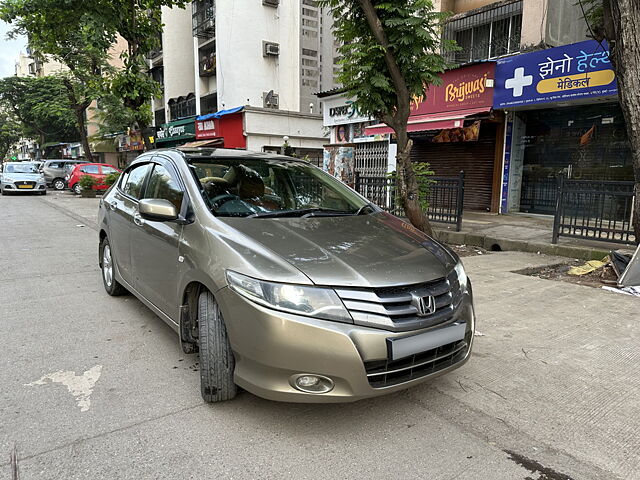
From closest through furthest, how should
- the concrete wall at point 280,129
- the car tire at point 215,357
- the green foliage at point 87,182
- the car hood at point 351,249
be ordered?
the car hood at point 351,249 < the car tire at point 215,357 < the green foliage at point 87,182 < the concrete wall at point 280,129

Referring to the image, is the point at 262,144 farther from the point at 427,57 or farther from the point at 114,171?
the point at 427,57

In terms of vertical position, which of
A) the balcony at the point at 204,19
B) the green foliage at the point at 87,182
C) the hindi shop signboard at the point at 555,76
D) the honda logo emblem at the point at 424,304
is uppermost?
the balcony at the point at 204,19

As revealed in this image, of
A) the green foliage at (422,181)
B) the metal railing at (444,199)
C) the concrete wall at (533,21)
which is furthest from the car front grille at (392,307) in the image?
the concrete wall at (533,21)

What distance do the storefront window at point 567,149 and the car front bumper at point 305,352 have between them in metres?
8.95

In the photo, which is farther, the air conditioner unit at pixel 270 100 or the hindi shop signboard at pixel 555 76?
the air conditioner unit at pixel 270 100

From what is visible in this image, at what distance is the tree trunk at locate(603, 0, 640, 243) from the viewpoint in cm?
529

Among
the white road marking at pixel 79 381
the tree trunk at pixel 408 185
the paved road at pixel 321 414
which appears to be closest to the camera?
the paved road at pixel 321 414

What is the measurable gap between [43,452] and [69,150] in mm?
48178

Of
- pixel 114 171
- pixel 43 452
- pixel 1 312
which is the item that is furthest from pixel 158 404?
pixel 114 171

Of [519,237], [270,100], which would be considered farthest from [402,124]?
[270,100]

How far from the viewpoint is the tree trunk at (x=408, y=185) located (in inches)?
293

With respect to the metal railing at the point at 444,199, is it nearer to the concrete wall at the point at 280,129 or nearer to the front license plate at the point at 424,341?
the front license plate at the point at 424,341

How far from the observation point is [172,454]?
7.80 feet

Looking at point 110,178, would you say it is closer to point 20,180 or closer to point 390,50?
point 20,180
